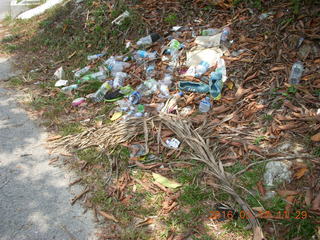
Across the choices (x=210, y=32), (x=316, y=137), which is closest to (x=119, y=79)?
(x=210, y=32)

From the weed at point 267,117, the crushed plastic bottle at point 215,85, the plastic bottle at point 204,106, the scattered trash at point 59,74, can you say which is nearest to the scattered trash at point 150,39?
the scattered trash at point 59,74

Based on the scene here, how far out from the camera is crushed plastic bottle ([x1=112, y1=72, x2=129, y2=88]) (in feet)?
14.3

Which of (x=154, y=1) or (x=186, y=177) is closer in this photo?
(x=186, y=177)

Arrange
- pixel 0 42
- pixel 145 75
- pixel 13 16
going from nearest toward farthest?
1. pixel 145 75
2. pixel 0 42
3. pixel 13 16

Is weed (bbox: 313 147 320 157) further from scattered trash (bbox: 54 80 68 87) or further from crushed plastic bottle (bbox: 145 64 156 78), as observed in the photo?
scattered trash (bbox: 54 80 68 87)

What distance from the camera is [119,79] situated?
4387 millimetres

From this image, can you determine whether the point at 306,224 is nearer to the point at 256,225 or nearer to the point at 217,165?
the point at 256,225

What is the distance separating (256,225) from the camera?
2.38 m

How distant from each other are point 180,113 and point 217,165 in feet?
3.07

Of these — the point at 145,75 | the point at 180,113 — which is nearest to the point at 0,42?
the point at 145,75

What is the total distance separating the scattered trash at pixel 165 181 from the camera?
2.86 m

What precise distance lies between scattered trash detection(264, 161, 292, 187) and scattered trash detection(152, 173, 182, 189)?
2.58 feet

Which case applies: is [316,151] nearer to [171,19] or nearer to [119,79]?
[119,79]

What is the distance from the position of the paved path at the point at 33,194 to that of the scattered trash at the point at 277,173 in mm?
1566
